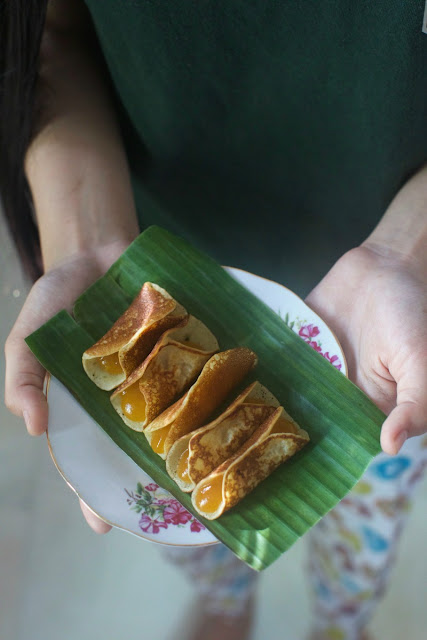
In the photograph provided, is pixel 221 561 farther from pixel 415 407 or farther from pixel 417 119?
pixel 417 119

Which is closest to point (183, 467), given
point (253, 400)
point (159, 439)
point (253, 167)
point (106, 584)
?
point (159, 439)

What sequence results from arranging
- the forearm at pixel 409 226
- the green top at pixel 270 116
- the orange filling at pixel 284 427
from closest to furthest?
the green top at pixel 270 116
the orange filling at pixel 284 427
the forearm at pixel 409 226

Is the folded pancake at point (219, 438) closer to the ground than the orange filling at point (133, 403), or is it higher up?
closer to the ground

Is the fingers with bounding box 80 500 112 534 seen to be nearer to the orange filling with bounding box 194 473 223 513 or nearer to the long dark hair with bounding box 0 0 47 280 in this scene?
the orange filling with bounding box 194 473 223 513

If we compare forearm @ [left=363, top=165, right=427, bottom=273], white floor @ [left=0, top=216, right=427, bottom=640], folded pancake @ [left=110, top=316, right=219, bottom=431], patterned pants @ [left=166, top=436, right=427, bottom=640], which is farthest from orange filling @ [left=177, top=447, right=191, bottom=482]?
white floor @ [left=0, top=216, right=427, bottom=640]

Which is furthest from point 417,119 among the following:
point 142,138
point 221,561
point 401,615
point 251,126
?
point 401,615

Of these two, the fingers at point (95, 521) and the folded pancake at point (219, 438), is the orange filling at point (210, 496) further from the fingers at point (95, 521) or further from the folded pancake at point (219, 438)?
the fingers at point (95, 521)

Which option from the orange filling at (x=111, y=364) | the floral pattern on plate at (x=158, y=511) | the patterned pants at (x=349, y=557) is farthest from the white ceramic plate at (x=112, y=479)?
the patterned pants at (x=349, y=557)
